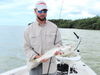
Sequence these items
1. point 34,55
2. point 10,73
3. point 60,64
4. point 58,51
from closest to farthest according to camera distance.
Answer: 1. point 58,51
2. point 34,55
3. point 10,73
4. point 60,64

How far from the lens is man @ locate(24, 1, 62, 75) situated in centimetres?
331

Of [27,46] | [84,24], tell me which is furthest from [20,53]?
[84,24]

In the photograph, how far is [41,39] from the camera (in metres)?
3.34

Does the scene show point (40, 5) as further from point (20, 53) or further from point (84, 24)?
point (84, 24)

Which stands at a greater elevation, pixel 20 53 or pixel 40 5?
pixel 40 5

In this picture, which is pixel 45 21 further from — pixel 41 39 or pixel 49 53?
pixel 49 53

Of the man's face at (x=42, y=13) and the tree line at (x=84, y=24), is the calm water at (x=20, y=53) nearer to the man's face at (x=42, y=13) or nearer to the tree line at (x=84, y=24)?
the man's face at (x=42, y=13)

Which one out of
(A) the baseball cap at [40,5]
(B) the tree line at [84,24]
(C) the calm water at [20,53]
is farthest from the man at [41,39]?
(B) the tree line at [84,24]

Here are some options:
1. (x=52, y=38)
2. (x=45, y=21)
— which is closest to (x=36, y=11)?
(x=45, y=21)

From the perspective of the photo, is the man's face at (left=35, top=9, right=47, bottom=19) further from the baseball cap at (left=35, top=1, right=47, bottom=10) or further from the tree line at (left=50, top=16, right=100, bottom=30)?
the tree line at (left=50, top=16, right=100, bottom=30)

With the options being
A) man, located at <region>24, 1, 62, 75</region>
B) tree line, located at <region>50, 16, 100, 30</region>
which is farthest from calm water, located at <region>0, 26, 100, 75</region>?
tree line, located at <region>50, 16, 100, 30</region>

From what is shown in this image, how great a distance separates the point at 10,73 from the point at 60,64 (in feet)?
3.20

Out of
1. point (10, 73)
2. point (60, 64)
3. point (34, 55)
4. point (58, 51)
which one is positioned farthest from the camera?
point (60, 64)

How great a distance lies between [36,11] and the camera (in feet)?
10.9
